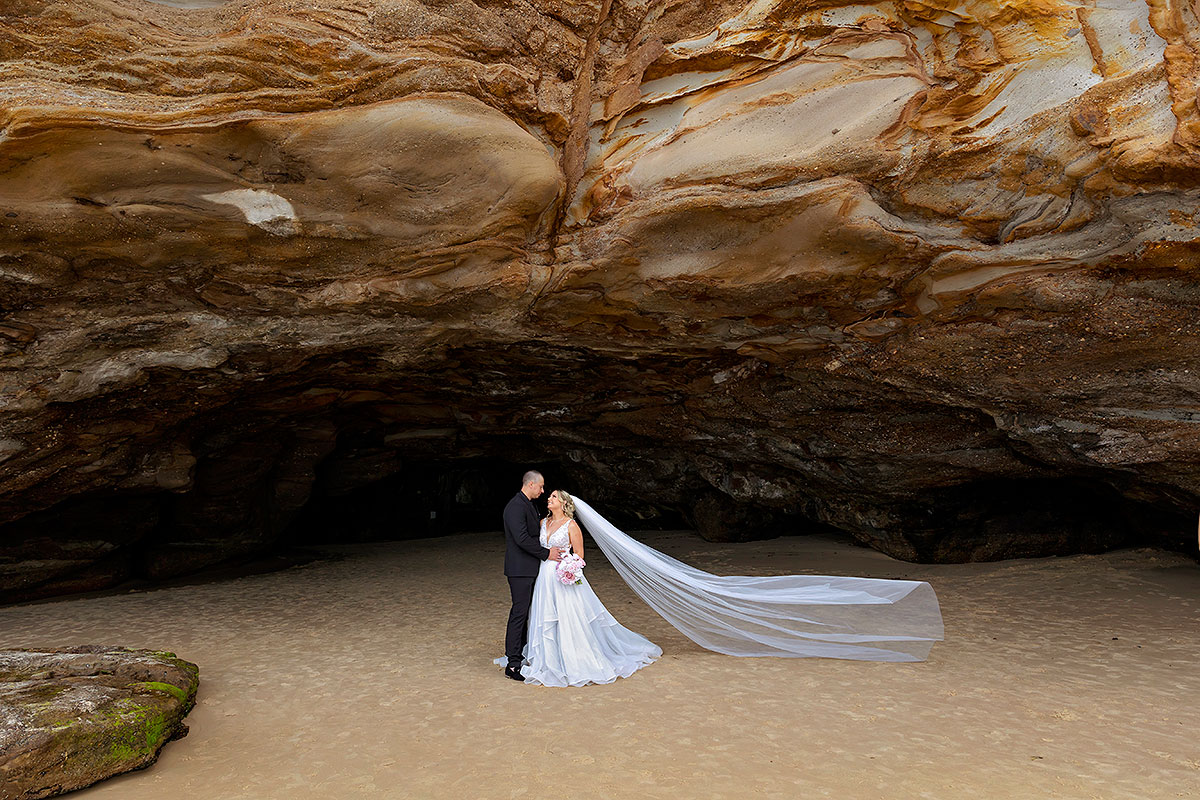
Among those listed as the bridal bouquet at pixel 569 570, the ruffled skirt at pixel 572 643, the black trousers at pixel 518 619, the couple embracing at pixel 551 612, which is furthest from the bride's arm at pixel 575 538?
the black trousers at pixel 518 619

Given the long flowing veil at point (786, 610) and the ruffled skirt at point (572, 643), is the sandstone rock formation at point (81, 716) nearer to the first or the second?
the ruffled skirt at point (572, 643)

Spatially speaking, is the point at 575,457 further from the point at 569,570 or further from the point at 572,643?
the point at 572,643

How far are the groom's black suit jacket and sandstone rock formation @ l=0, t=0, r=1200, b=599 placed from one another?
2026 mm

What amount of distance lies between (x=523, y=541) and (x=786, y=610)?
2239mm

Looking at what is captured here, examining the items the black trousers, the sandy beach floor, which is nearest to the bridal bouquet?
the black trousers

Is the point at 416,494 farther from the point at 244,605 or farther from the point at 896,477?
the point at 896,477

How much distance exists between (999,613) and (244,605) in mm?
8474

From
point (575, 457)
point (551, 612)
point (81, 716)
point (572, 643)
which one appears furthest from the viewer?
point (575, 457)

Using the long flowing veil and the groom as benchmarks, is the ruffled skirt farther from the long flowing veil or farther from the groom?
the long flowing veil

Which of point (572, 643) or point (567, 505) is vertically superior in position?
point (567, 505)

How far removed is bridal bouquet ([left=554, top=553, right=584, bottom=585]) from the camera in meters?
5.98

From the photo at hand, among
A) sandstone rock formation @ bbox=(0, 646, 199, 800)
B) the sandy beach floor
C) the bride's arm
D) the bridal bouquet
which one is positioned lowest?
the sandy beach floor

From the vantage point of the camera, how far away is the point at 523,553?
6.15 m

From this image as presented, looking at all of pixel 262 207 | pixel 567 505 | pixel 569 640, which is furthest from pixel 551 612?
pixel 262 207
